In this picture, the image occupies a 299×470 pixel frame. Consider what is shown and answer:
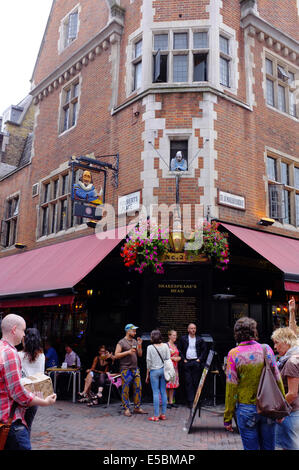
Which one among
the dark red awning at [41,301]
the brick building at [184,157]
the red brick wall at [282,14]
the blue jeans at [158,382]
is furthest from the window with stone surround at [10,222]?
the red brick wall at [282,14]

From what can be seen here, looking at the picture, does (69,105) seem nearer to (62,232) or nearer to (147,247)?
(62,232)

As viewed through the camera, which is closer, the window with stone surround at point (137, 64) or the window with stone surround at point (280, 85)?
the window with stone surround at point (137, 64)

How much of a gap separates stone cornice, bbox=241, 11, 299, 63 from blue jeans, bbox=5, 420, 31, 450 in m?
12.2

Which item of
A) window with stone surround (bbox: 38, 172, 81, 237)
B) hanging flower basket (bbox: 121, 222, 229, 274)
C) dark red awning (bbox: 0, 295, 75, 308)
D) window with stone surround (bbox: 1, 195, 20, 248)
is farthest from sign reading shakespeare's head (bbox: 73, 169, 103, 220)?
window with stone surround (bbox: 1, 195, 20, 248)

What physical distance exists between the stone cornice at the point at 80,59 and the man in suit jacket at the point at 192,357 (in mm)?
9182

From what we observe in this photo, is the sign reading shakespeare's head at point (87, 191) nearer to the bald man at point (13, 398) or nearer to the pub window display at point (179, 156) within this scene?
the pub window display at point (179, 156)

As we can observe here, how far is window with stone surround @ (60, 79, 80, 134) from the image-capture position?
14270 millimetres

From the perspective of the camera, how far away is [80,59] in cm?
1398

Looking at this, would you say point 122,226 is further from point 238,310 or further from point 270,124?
point 270,124

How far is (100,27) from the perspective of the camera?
1352 cm

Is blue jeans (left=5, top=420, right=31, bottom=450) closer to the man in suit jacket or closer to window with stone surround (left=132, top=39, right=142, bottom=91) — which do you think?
the man in suit jacket

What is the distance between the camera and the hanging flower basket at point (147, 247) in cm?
921

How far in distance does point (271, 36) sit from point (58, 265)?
370 inches

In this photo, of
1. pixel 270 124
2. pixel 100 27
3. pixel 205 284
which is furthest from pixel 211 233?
pixel 100 27
